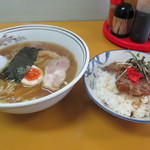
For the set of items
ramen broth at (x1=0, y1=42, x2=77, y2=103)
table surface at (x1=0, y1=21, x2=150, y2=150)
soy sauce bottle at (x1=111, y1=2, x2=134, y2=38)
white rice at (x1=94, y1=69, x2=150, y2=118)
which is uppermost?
soy sauce bottle at (x1=111, y1=2, x2=134, y2=38)

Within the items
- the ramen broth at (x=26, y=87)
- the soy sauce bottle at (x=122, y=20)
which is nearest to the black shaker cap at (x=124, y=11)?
the soy sauce bottle at (x=122, y=20)

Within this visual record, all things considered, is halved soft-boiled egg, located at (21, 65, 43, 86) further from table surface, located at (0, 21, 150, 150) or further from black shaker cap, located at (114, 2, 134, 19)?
black shaker cap, located at (114, 2, 134, 19)

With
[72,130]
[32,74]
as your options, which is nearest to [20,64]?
[32,74]

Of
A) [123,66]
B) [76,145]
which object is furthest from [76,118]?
[123,66]

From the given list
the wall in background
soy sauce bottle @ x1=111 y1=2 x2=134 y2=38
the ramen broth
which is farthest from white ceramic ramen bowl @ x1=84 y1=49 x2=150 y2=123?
the wall in background

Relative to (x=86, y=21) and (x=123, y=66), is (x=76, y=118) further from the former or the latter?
(x=86, y=21)
